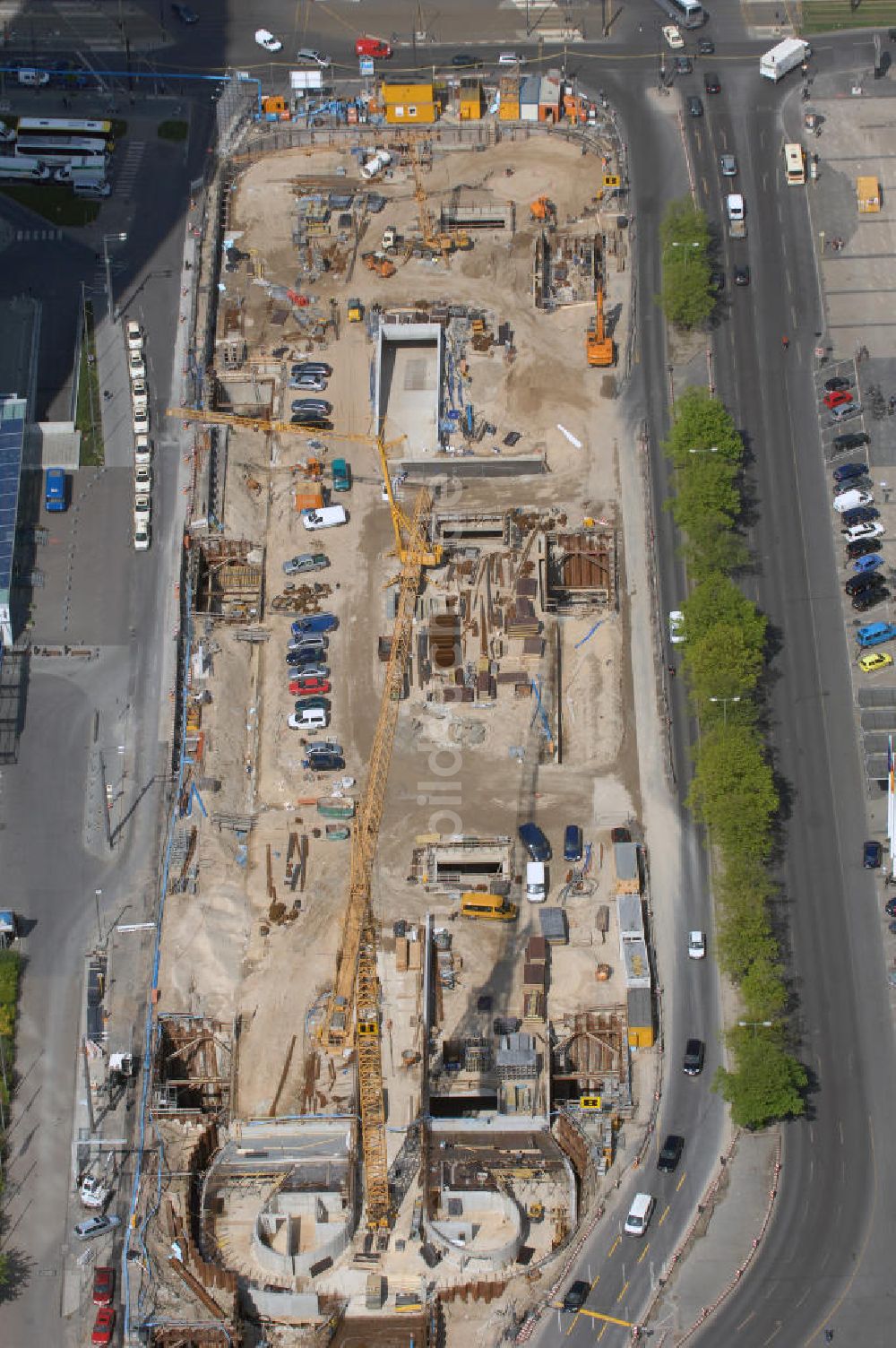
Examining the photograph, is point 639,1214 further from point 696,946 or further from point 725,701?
point 725,701

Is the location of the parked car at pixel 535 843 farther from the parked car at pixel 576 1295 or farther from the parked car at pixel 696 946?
the parked car at pixel 576 1295

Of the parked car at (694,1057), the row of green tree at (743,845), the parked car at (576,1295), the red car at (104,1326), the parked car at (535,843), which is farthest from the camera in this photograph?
the parked car at (535,843)

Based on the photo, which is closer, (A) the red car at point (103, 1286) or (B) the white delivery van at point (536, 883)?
(A) the red car at point (103, 1286)

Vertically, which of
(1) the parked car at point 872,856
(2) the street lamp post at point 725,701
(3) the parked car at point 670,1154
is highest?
(2) the street lamp post at point 725,701

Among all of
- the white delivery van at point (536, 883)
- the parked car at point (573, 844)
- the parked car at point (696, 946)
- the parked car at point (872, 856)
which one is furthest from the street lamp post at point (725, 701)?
the white delivery van at point (536, 883)

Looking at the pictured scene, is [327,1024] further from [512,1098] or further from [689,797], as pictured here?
[689,797]

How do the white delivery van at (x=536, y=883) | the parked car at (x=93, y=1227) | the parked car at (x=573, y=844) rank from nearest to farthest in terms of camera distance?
the parked car at (x=93, y=1227), the white delivery van at (x=536, y=883), the parked car at (x=573, y=844)
